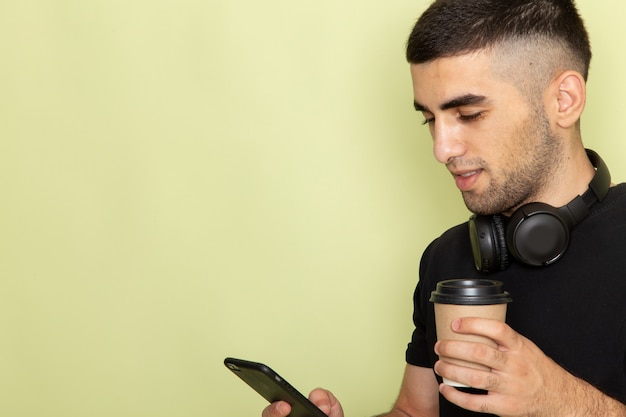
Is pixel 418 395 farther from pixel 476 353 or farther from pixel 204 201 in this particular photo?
pixel 204 201

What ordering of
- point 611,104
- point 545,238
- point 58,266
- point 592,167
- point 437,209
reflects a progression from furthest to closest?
point 58,266, point 437,209, point 611,104, point 592,167, point 545,238

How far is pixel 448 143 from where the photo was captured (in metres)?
1.60

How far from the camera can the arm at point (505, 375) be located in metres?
→ 1.26

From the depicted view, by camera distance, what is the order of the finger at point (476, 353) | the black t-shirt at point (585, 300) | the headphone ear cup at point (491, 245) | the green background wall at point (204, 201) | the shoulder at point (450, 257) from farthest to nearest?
1. the green background wall at point (204, 201)
2. the shoulder at point (450, 257)
3. the headphone ear cup at point (491, 245)
4. the black t-shirt at point (585, 300)
5. the finger at point (476, 353)

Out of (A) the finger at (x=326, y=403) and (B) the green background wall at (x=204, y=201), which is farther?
(B) the green background wall at (x=204, y=201)

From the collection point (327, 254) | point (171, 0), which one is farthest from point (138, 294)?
point (171, 0)

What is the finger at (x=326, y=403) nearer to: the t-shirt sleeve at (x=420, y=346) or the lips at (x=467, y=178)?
the t-shirt sleeve at (x=420, y=346)

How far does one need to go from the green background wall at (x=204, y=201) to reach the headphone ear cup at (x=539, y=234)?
788 millimetres

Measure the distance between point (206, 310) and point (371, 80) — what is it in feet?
2.61

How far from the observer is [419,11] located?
2289mm

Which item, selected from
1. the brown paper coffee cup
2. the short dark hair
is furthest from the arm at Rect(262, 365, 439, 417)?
the short dark hair

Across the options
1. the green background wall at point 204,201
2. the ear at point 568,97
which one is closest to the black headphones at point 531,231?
the ear at point 568,97

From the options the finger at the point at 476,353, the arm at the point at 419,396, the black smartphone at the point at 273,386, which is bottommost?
the arm at the point at 419,396

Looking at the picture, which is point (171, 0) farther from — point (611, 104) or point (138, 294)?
point (611, 104)
